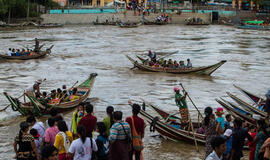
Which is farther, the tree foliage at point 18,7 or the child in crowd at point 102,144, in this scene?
the tree foliage at point 18,7

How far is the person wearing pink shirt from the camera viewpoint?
6.17 m

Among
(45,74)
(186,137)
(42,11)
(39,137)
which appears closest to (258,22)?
(42,11)

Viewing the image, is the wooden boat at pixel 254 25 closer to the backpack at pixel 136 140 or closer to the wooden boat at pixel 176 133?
the wooden boat at pixel 176 133

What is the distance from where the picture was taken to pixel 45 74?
2192 cm

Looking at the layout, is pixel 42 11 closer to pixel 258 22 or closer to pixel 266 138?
pixel 258 22

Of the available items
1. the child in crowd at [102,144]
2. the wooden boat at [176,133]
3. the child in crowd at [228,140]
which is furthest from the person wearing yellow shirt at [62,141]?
the wooden boat at [176,133]

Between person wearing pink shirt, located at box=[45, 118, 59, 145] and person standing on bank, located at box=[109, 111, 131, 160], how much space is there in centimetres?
102

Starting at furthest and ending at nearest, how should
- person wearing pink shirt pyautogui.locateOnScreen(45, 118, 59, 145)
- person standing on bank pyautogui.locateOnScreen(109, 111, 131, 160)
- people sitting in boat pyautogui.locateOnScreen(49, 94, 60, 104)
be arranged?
people sitting in boat pyautogui.locateOnScreen(49, 94, 60, 104), person wearing pink shirt pyautogui.locateOnScreen(45, 118, 59, 145), person standing on bank pyautogui.locateOnScreen(109, 111, 131, 160)

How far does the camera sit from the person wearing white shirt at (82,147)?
5488 millimetres

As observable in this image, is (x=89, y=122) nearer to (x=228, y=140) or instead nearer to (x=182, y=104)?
(x=228, y=140)

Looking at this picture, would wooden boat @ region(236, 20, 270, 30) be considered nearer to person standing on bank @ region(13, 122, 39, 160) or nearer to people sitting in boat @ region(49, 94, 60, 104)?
people sitting in boat @ region(49, 94, 60, 104)

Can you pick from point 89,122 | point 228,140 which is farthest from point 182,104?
point 89,122

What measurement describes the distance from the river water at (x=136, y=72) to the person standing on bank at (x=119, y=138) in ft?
11.9

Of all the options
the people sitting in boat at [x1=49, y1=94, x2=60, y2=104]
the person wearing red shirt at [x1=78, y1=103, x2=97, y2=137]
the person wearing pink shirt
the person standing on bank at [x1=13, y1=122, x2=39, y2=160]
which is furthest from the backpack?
the people sitting in boat at [x1=49, y1=94, x2=60, y2=104]
